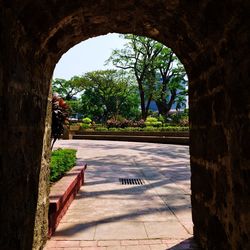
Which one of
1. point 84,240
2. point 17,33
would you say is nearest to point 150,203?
point 84,240

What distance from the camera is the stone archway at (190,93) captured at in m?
2.26

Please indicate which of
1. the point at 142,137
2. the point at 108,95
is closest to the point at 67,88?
the point at 108,95

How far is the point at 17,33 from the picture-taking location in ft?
7.72

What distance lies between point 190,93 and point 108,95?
39.2 meters

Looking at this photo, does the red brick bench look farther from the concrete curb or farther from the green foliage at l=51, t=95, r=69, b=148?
the concrete curb

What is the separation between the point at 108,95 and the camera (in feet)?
140

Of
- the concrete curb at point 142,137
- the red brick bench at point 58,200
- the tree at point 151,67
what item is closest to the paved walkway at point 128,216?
the red brick bench at point 58,200

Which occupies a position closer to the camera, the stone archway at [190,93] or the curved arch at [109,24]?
the stone archway at [190,93]

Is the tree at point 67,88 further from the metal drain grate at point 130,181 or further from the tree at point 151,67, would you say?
the metal drain grate at point 130,181

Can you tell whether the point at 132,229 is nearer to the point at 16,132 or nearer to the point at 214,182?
the point at 214,182

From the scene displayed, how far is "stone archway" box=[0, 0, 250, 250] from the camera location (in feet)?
7.42

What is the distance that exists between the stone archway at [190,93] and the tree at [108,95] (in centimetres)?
3799

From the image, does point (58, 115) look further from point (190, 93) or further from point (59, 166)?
point (190, 93)

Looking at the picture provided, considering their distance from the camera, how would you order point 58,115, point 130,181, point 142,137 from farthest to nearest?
point 142,137 → point 130,181 → point 58,115
